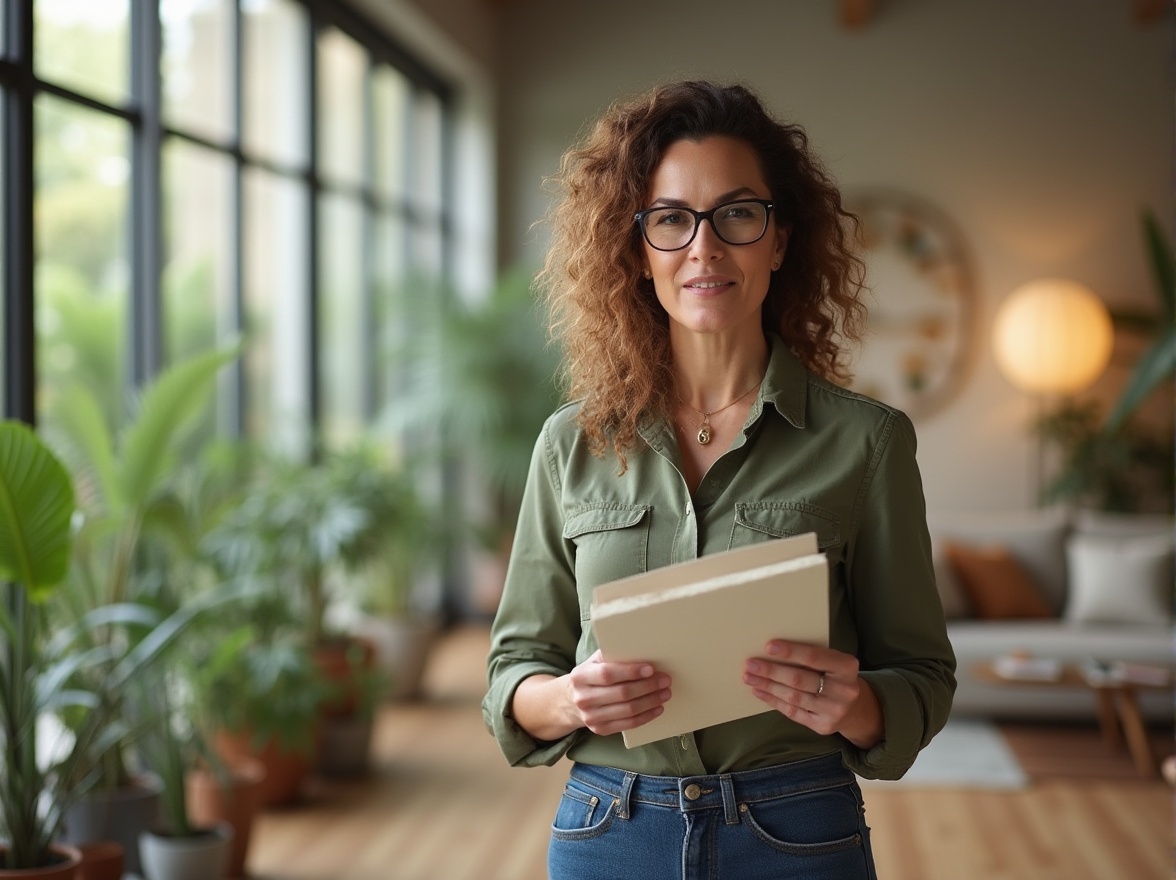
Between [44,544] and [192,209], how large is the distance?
232 cm

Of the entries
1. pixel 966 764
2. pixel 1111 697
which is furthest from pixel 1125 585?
pixel 966 764

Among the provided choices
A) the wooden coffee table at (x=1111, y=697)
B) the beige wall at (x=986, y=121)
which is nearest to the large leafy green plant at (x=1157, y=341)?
the beige wall at (x=986, y=121)

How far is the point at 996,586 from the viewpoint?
5.89 m

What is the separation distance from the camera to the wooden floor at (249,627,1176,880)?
382 cm

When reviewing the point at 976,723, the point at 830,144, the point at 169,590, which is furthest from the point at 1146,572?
the point at 169,590

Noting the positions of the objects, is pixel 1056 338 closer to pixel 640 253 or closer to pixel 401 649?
pixel 401 649

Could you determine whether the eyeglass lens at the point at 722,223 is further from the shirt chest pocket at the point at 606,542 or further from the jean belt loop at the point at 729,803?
the jean belt loop at the point at 729,803

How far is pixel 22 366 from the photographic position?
3408 mm

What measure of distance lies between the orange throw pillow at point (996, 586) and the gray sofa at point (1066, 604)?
0.05 feet

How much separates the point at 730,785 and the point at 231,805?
2655mm

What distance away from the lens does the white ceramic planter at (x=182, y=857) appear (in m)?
3.28

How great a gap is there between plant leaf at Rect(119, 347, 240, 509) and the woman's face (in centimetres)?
215

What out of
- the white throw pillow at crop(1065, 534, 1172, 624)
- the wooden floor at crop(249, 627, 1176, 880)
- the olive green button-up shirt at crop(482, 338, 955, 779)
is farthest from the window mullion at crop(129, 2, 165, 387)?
the white throw pillow at crop(1065, 534, 1172, 624)

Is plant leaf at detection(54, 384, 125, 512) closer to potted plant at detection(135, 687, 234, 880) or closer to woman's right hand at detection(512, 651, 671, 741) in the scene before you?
potted plant at detection(135, 687, 234, 880)
